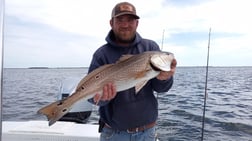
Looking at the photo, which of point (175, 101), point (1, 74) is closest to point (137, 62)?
point (1, 74)

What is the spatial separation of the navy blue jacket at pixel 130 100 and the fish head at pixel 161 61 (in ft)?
0.85

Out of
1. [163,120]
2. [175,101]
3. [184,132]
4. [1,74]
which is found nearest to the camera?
[1,74]

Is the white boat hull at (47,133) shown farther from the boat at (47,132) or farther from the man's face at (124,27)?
the man's face at (124,27)

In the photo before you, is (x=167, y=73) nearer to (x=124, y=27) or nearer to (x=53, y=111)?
(x=124, y=27)

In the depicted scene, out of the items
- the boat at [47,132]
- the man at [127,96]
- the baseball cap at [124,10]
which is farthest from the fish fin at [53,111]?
the boat at [47,132]

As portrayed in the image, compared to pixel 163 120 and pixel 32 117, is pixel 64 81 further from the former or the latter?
pixel 163 120

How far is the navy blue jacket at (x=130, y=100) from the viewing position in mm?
2969

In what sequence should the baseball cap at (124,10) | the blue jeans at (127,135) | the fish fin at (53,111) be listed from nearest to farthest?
1. the fish fin at (53,111)
2. the baseball cap at (124,10)
3. the blue jeans at (127,135)

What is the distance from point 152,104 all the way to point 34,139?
222 centimetres

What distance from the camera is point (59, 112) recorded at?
2.45 m

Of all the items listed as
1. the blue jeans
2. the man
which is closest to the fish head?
the man

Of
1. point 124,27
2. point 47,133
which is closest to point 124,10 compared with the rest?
point 124,27

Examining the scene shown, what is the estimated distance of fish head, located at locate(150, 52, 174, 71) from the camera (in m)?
2.62

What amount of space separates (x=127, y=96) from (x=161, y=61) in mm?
563
